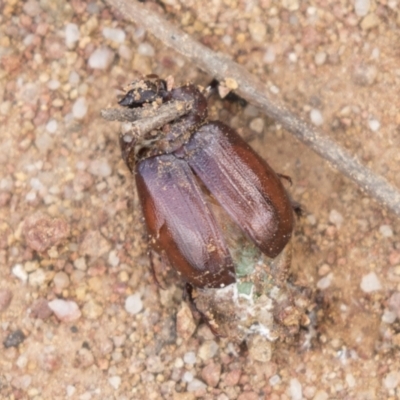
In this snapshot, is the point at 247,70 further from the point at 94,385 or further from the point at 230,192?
the point at 94,385

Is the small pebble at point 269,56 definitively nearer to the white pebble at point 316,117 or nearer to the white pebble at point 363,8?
the white pebble at point 316,117

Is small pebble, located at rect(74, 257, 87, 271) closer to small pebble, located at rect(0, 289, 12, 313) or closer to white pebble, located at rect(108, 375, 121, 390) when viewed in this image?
small pebble, located at rect(0, 289, 12, 313)

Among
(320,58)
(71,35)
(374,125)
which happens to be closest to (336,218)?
(374,125)

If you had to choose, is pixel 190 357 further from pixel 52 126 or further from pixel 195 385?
pixel 52 126

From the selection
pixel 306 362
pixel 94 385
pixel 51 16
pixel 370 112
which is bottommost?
pixel 94 385

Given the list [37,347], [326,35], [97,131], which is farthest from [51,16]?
[37,347]
